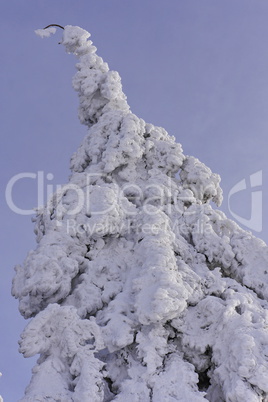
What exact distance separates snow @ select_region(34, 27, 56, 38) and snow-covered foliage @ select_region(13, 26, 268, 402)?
634 centimetres

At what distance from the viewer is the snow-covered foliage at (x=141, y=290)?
6516 millimetres

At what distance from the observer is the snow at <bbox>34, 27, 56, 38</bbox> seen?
1550cm

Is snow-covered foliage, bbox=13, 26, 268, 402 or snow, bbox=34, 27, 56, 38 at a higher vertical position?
snow, bbox=34, 27, 56, 38

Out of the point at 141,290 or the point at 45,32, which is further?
the point at 45,32

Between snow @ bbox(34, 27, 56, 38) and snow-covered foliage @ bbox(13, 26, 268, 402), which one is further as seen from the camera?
snow @ bbox(34, 27, 56, 38)

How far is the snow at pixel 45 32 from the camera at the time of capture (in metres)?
15.5

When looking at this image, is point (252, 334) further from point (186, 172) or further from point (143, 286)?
point (186, 172)

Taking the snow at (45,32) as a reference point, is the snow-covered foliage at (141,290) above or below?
below

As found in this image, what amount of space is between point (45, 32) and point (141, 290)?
37.6 ft

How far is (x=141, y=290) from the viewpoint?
7.36m

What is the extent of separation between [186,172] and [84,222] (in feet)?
11.6

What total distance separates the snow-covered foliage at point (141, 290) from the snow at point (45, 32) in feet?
20.8

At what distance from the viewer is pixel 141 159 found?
11.4 meters

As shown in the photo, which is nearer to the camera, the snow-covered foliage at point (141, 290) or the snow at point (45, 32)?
the snow-covered foliage at point (141, 290)
